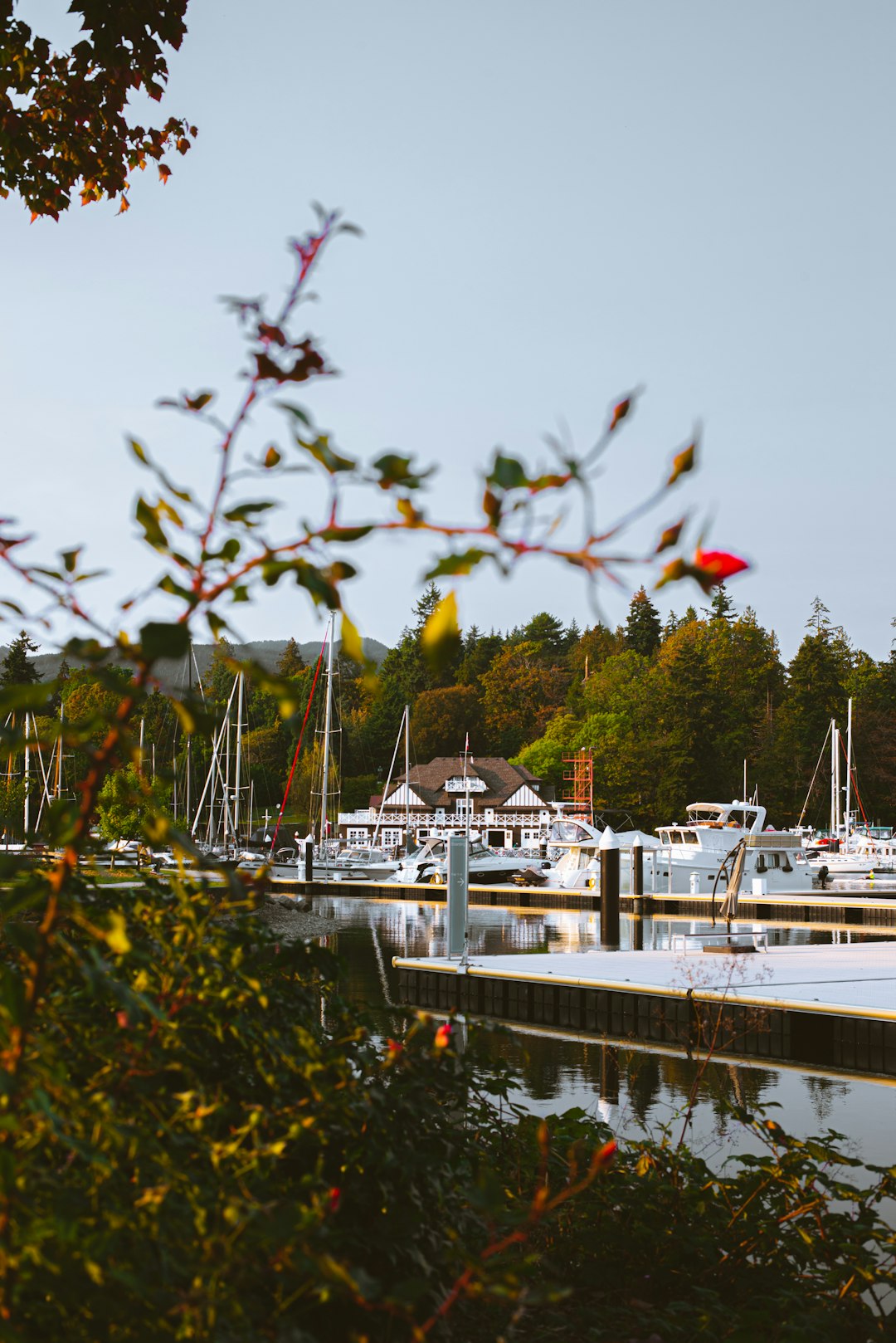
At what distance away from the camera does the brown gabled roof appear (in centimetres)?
8850

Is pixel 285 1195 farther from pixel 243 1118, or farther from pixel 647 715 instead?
pixel 647 715

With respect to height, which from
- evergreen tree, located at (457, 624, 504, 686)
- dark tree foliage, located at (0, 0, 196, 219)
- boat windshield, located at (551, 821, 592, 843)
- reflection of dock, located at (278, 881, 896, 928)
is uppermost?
evergreen tree, located at (457, 624, 504, 686)

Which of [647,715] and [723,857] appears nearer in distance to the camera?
[723,857]

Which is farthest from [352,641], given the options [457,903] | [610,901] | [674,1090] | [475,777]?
[475,777]

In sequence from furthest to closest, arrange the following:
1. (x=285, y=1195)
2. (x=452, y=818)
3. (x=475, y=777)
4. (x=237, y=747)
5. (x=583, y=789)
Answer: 1. (x=475, y=777)
2. (x=452, y=818)
3. (x=583, y=789)
4. (x=237, y=747)
5. (x=285, y=1195)

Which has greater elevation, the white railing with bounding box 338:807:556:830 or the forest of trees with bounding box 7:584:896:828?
the forest of trees with bounding box 7:584:896:828

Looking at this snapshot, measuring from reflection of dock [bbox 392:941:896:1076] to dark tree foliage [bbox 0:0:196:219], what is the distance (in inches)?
229

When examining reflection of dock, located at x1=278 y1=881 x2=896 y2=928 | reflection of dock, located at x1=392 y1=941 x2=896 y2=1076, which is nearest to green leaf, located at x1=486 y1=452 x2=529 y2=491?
reflection of dock, located at x1=392 y1=941 x2=896 y2=1076

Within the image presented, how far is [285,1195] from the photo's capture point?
93.0 inches

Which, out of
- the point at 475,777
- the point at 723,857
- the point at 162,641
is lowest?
the point at 723,857

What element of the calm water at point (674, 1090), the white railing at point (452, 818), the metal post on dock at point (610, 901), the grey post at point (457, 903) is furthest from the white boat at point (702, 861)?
the white railing at point (452, 818)

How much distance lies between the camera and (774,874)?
1357 inches

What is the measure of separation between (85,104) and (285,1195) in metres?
5.20

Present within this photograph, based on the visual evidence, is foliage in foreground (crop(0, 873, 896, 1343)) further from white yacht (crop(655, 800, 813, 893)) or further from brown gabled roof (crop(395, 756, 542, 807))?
brown gabled roof (crop(395, 756, 542, 807))
